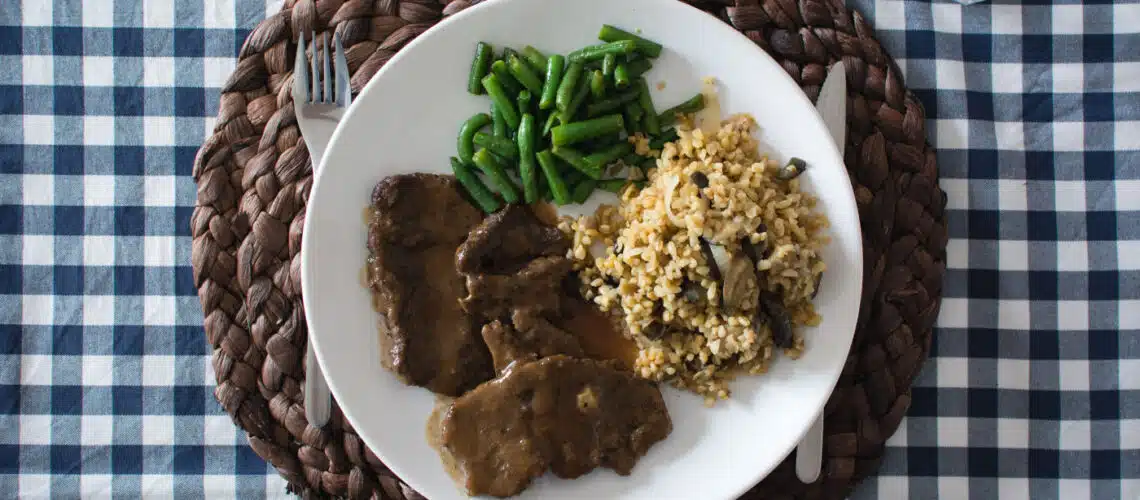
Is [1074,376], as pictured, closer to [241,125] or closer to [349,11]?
[349,11]

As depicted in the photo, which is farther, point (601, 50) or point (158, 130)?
point (158, 130)

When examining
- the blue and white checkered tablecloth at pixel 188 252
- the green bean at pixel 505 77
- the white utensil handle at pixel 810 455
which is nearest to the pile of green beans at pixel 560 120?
the green bean at pixel 505 77

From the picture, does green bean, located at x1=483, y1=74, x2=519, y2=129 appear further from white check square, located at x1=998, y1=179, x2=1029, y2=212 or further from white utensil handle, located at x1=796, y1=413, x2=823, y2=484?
white check square, located at x1=998, y1=179, x2=1029, y2=212

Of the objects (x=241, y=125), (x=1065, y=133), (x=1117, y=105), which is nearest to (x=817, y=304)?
(x=1065, y=133)

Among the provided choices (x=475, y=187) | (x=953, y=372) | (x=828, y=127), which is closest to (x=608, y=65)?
(x=475, y=187)

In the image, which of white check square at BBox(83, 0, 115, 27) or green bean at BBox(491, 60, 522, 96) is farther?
white check square at BBox(83, 0, 115, 27)

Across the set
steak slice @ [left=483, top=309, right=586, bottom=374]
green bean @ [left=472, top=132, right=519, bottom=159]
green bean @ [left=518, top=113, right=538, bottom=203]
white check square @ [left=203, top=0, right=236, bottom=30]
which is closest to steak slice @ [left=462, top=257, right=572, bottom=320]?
steak slice @ [left=483, top=309, right=586, bottom=374]

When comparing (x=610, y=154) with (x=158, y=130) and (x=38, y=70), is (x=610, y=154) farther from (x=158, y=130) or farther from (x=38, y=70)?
(x=38, y=70)
